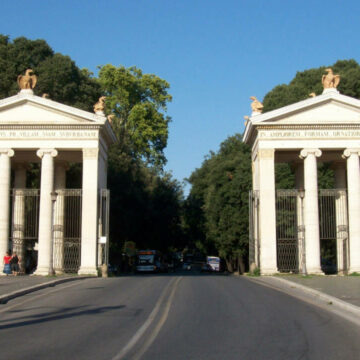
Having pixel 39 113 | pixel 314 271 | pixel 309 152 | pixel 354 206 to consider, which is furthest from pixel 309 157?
pixel 39 113

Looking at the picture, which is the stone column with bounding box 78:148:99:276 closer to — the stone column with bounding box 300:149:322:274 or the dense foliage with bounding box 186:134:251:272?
the stone column with bounding box 300:149:322:274

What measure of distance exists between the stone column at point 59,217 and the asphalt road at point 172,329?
58.7ft

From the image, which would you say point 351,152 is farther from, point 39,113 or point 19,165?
point 19,165

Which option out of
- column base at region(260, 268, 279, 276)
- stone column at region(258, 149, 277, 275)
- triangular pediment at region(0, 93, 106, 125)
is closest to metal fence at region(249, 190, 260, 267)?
stone column at region(258, 149, 277, 275)

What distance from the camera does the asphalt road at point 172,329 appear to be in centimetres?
968

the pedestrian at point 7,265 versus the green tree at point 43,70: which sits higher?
the green tree at point 43,70

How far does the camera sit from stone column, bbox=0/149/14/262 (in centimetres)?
3588

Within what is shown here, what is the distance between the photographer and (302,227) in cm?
3344

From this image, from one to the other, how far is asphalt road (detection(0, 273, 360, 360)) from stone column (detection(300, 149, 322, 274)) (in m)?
16.9

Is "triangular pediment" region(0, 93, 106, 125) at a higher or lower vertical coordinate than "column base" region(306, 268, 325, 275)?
higher

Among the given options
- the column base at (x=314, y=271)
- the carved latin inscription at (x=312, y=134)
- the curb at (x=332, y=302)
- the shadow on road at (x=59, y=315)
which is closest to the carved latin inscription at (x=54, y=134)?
the carved latin inscription at (x=312, y=134)

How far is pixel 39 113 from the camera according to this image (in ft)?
119

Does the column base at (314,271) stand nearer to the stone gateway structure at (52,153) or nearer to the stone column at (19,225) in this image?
the stone gateway structure at (52,153)

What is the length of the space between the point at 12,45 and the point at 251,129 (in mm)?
23907
